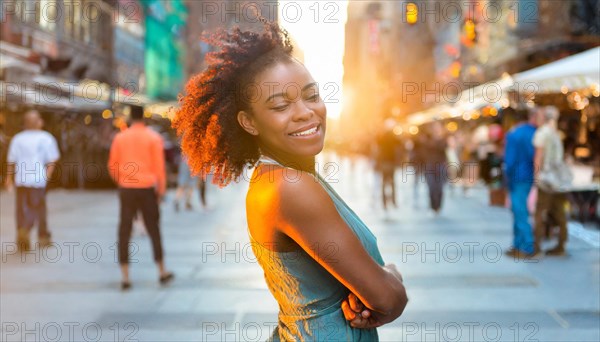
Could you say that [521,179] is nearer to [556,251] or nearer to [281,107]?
[556,251]

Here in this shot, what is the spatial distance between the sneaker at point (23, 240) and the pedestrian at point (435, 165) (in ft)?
26.3

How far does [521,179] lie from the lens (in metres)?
9.59

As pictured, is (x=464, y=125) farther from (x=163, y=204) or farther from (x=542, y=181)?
(x=542, y=181)

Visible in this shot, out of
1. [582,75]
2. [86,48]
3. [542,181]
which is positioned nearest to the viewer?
[542,181]

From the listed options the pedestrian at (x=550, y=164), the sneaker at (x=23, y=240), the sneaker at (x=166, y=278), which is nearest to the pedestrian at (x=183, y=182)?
the sneaker at (x=23, y=240)

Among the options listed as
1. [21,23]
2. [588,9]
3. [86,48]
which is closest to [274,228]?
[588,9]

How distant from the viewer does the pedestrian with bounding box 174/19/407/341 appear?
1.82 meters

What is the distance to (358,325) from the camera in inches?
77.5

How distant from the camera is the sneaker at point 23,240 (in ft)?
32.2

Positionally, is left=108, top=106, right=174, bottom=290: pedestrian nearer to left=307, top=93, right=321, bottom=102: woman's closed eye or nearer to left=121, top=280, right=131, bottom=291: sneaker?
left=121, top=280, right=131, bottom=291: sneaker

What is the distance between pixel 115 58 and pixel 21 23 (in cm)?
1733

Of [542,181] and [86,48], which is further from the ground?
[86,48]

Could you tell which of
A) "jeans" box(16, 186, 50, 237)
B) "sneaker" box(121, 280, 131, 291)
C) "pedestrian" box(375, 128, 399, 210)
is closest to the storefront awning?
"pedestrian" box(375, 128, 399, 210)

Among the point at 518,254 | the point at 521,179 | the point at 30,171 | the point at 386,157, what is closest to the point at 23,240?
→ the point at 30,171
